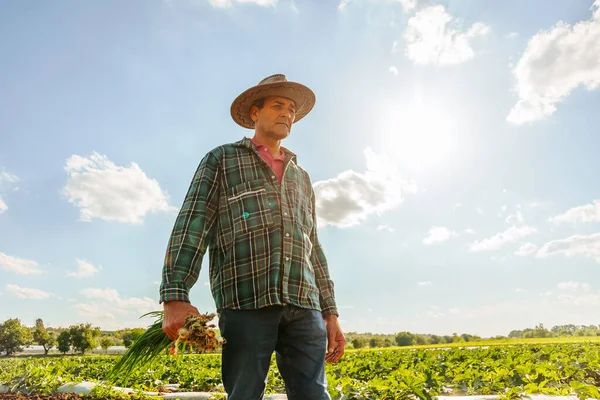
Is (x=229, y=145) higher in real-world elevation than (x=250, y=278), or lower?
higher

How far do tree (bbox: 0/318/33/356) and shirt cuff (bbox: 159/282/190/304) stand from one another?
138 ft

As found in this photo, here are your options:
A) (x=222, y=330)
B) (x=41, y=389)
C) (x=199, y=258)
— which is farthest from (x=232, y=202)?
(x=41, y=389)

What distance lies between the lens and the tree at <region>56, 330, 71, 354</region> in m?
35.0

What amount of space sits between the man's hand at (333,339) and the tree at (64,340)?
38.5 m

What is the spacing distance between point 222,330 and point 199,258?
12.7 inches

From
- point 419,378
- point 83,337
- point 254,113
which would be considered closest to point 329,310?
point 254,113

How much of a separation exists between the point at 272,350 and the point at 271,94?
130 cm

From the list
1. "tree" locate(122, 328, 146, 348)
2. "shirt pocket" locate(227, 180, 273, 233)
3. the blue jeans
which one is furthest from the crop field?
"shirt pocket" locate(227, 180, 273, 233)

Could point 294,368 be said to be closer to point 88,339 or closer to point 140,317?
point 140,317

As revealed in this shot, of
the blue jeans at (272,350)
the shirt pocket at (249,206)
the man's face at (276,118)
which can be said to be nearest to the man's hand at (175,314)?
the blue jeans at (272,350)

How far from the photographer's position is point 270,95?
2363mm

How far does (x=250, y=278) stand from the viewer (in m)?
1.89

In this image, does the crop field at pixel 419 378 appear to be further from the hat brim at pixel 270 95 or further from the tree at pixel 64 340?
the tree at pixel 64 340

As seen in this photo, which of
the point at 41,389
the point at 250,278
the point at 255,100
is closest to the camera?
the point at 250,278
